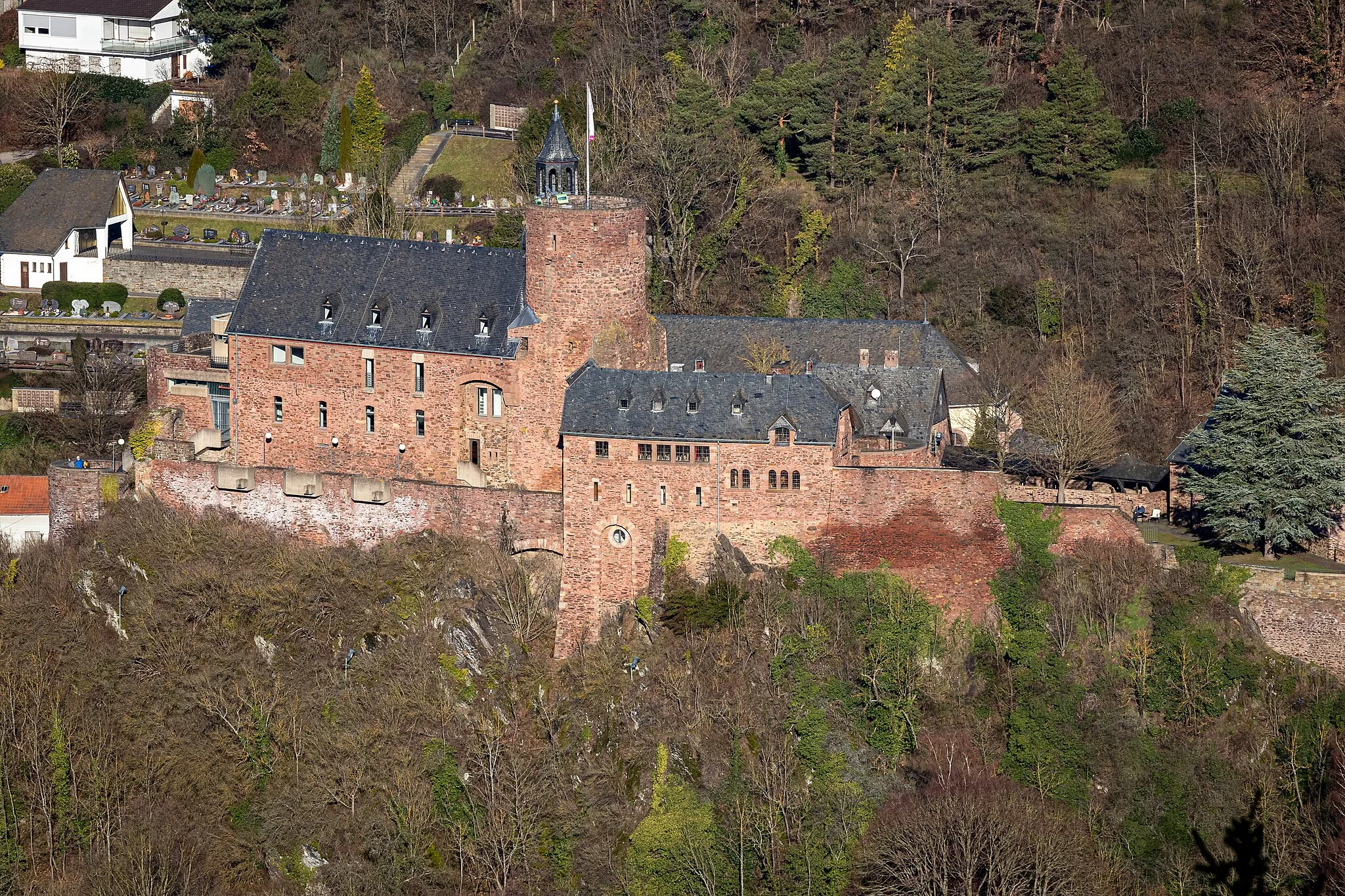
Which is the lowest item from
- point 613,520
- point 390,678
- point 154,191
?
point 390,678

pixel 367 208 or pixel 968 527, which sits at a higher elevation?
pixel 367 208

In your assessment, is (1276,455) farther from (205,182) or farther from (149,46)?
(149,46)

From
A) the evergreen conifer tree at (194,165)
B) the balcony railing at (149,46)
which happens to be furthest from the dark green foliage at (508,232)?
the balcony railing at (149,46)

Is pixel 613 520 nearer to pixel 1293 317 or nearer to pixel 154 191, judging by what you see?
pixel 1293 317

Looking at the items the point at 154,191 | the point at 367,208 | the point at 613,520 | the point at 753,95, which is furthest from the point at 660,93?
the point at 613,520

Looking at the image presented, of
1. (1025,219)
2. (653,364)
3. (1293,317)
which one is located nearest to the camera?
(653,364)

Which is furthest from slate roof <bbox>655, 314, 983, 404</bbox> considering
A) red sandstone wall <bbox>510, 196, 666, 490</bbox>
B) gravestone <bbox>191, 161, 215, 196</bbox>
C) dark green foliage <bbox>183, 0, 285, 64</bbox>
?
dark green foliage <bbox>183, 0, 285, 64</bbox>

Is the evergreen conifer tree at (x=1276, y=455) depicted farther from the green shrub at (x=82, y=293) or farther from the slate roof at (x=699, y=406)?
the green shrub at (x=82, y=293)
